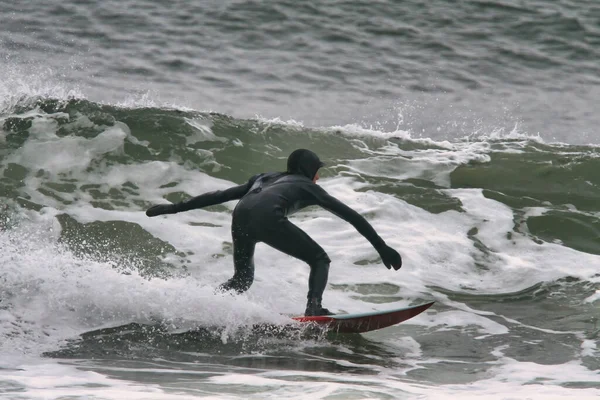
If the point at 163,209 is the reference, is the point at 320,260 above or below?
below

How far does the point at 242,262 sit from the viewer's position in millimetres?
6641

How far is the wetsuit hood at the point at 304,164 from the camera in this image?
21.6 feet

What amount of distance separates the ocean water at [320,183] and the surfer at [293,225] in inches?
15.6

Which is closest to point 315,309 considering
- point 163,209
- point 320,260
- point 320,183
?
point 320,260

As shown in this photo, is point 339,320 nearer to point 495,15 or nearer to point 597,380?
point 597,380

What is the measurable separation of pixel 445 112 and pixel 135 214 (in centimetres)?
752

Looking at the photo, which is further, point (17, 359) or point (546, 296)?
point (546, 296)

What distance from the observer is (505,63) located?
1834cm

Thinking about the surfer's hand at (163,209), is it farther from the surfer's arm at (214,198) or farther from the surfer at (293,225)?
the surfer at (293,225)

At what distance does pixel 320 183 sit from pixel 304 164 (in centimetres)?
427

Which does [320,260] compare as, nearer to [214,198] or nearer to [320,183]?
[214,198]

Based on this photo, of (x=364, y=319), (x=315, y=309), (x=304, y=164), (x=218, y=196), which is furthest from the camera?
(x=218, y=196)

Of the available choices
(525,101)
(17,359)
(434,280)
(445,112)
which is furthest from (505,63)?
(17,359)

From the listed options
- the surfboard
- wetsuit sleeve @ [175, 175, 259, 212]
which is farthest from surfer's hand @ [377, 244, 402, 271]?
wetsuit sleeve @ [175, 175, 259, 212]
